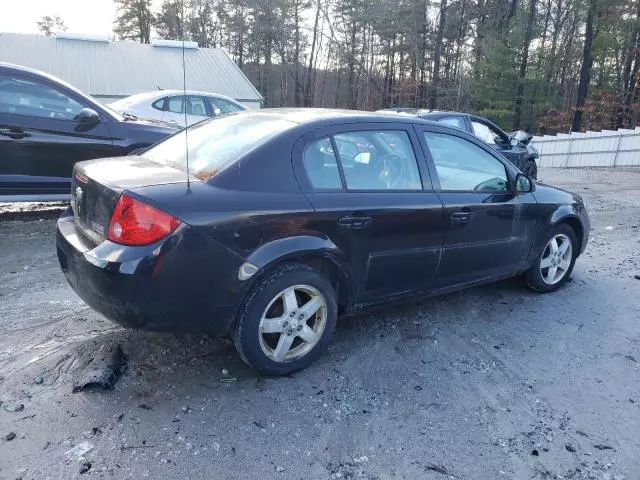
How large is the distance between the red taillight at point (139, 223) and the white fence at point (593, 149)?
70.1ft

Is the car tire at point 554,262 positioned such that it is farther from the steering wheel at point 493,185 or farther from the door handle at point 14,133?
the door handle at point 14,133

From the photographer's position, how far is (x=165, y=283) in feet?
8.36

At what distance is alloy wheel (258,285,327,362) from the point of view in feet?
9.56

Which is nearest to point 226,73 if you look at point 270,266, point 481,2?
point 481,2

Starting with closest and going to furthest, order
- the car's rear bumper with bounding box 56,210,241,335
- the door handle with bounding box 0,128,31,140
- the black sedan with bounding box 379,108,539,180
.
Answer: the car's rear bumper with bounding box 56,210,241,335, the door handle with bounding box 0,128,31,140, the black sedan with bounding box 379,108,539,180

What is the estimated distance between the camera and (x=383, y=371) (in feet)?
10.4

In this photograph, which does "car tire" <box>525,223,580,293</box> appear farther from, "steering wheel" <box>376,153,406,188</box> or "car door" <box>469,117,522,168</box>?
"car door" <box>469,117,522,168</box>

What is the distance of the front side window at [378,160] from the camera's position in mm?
3211

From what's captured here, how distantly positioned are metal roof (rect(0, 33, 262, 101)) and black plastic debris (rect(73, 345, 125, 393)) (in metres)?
23.5

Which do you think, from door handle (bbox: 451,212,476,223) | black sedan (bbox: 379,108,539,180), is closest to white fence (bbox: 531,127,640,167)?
black sedan (bbox: 379,108,539,180)

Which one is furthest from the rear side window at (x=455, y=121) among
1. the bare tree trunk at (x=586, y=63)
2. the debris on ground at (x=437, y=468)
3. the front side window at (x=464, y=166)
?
the bare tree trunk at (x=586, y=63)

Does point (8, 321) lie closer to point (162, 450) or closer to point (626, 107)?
point (162, 450)

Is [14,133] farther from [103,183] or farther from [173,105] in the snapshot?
[173,105]

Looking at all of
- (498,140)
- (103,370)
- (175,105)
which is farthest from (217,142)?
(175,105)
